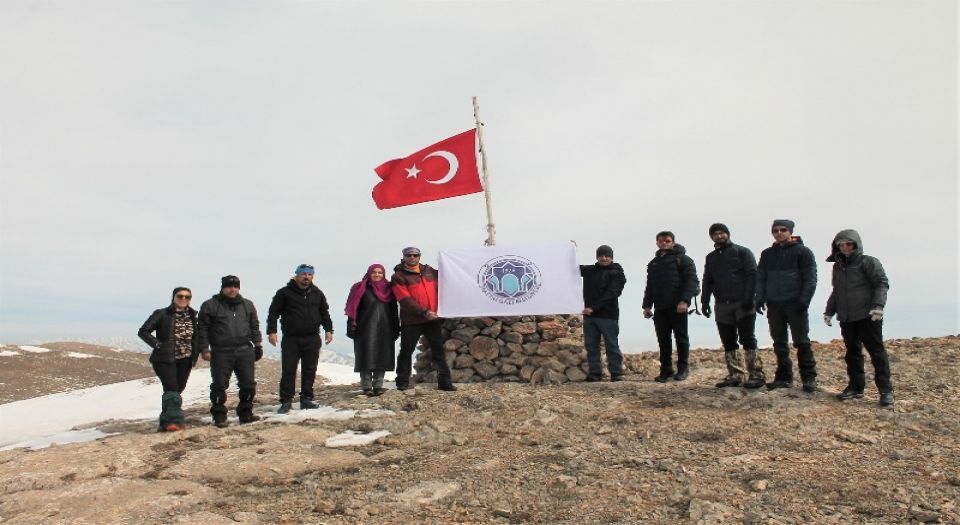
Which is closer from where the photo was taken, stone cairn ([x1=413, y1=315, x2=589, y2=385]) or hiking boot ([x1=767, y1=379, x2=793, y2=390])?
hiking boot ([x1=767, y1=379, x2=793, y2=390])

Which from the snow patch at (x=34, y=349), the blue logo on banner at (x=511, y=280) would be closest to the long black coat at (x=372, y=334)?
the blue logo on banner at (x=511, y=280)

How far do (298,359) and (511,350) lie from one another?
3.69 meters

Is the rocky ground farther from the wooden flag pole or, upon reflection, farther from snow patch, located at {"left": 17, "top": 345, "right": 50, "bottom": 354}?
snow patch, located at {"left": 17, "top": 345, "right": 50, "bottom": 354}

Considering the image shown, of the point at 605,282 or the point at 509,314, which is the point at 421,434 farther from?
the point at 605,282

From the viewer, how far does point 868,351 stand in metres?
7.27

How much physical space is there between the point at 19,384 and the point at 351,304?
17.2 metres

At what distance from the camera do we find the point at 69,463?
20.4 feet

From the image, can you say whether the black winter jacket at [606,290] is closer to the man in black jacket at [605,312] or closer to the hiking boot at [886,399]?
the man in black jacket at [605,312]

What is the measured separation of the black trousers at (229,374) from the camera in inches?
309

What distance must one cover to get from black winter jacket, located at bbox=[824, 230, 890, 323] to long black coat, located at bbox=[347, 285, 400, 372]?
6.21 metres

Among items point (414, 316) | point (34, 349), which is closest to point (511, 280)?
point (414, 316)

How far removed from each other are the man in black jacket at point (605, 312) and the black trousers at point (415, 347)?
2.43 metres

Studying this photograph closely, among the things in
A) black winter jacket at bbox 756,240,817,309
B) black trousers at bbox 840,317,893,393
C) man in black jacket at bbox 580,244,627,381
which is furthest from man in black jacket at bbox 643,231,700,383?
black trousers at bbox 840,317,893,393

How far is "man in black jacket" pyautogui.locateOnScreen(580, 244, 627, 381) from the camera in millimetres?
9867
